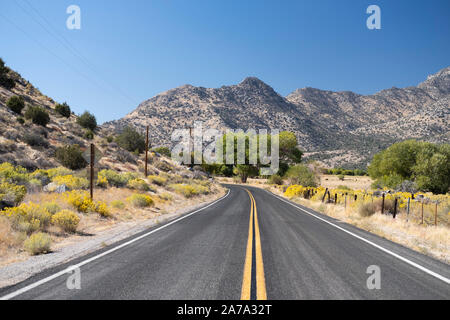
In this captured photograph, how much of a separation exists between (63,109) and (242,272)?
47090 millimetres

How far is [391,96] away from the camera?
189000 mm

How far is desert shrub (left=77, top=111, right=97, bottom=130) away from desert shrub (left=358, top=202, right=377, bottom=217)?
42109 millimetres

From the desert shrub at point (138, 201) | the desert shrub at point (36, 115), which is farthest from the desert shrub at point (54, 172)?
the desert shrub at point (36, 115)

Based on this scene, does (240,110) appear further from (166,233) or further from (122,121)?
(166,233)

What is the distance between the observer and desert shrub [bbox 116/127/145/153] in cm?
4746

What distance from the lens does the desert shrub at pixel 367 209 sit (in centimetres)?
1599

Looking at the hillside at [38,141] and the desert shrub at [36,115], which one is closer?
the hillside at [38,141]

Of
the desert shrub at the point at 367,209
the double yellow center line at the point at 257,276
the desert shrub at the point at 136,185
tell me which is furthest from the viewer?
the desert shrub at the point at 136,185

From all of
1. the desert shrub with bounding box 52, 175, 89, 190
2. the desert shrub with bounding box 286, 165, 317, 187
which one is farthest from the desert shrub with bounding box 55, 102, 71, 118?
the desert shrub with bounding box 286, 165, 317, 187

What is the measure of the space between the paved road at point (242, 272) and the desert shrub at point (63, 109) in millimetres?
42450

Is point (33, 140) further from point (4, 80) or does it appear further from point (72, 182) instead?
point (4, 80)

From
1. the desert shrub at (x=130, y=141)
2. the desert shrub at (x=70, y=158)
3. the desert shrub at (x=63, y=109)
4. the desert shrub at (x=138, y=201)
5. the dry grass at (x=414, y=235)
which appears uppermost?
the desert shrub at (x=63, y=109)

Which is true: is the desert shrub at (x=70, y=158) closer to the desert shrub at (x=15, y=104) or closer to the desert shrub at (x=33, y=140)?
the desert shrub at (x=33, y=140)

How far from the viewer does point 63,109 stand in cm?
4269
